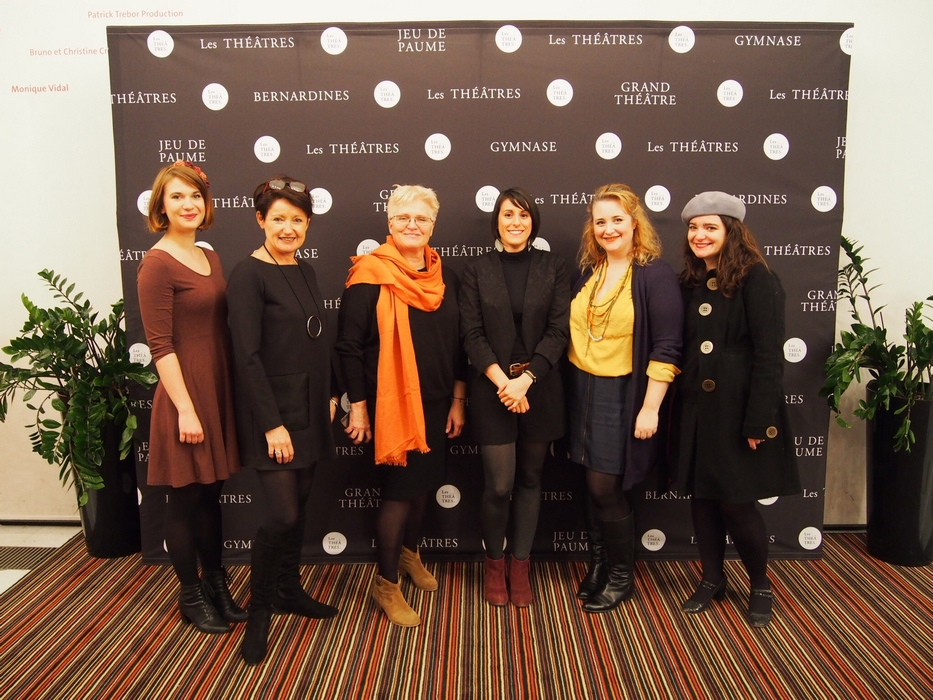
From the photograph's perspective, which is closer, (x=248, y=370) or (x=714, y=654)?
(x=248, y=370)

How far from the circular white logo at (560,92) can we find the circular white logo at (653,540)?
2.01 m

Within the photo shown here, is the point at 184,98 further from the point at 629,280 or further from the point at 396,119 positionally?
the point at 629,280

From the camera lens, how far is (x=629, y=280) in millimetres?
2160

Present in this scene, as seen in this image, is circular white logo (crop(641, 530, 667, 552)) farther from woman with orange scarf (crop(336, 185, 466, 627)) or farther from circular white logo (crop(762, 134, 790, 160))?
circular white logo (crop(762, 134, 790, 160))

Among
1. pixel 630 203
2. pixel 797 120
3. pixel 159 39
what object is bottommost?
pixel 630 203

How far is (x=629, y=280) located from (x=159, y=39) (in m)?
2.23

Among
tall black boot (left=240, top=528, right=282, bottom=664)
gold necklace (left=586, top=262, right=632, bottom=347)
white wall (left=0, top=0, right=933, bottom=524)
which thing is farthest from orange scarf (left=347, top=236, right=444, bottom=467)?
white wall (left=0, top=0, right=933, bottom=524)

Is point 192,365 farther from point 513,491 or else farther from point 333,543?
point 513,491

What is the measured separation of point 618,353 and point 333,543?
5.30 feet

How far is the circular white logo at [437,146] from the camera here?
2568 mm

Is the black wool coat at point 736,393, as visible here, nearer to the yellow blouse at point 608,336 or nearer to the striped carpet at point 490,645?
the yellow blouse at point 608,336

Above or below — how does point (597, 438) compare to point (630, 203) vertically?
below

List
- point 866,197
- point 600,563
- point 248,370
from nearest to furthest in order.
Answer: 1. point 248,370
2. point 600,563
3. point 866,197

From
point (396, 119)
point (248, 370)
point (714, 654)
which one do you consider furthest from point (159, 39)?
point (714, 654)
